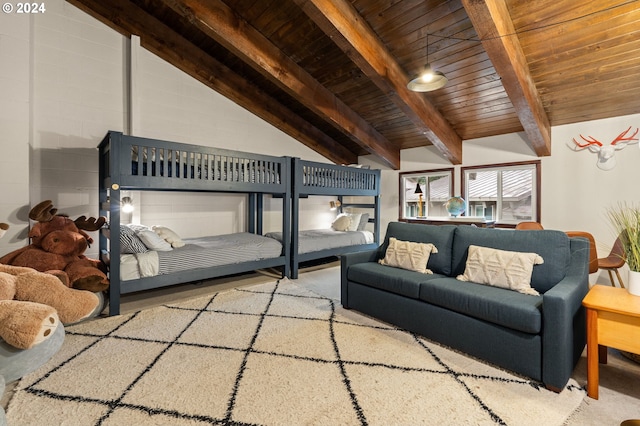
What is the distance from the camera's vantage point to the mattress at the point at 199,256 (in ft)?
9.23

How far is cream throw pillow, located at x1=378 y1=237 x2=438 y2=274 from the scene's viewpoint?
263cm

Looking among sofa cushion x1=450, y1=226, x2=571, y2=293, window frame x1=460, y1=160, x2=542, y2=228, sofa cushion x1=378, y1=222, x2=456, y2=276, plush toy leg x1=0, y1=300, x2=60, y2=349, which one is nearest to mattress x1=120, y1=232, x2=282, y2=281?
→ plush toy leg x1=0, y1=300, x2=60, y2=349

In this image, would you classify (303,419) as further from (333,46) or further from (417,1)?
(333,46)

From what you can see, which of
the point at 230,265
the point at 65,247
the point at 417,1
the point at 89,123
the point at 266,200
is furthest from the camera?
the point at 266,200

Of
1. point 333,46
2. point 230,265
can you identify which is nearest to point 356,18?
point 333,46

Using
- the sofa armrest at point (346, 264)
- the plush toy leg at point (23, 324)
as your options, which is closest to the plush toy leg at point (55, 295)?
the plush toy leg at point (23, 324)

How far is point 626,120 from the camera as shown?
141 inches

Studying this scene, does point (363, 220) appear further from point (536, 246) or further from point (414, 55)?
point (536, 246)

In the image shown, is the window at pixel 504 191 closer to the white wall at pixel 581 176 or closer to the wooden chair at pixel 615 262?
the white wall at pixel 581 176

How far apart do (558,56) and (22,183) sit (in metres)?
5.65

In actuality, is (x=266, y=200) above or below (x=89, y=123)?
below

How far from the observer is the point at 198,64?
13.9 ft

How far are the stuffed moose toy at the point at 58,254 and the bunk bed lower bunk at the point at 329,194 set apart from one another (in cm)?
209

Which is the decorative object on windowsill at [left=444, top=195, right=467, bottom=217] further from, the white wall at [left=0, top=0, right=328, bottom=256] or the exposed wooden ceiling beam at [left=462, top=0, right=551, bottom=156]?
the white wall at [left=0, top=0, right=328, bottom=256]
